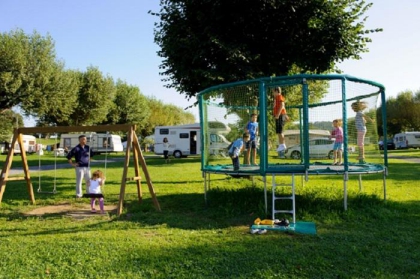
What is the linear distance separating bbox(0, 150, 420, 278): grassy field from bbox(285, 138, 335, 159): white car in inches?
36.7

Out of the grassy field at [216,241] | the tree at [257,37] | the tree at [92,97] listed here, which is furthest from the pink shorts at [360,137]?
the tree at [92,97]

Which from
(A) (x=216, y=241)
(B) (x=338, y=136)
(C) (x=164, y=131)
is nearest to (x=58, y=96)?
(C) (x=164, y=131)

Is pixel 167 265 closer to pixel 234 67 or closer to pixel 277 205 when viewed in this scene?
pixel 277 205

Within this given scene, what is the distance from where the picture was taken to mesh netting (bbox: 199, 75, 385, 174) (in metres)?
7.20

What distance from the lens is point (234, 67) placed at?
12.4 m

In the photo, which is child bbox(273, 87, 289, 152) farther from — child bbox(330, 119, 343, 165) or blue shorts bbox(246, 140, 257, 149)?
child bbox(330, 119, 343, 165)

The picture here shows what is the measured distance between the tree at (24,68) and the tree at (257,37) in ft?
70.1

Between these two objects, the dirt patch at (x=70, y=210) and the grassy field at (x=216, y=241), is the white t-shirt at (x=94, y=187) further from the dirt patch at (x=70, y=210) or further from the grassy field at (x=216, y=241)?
the grassy field at (x=216, y=241)

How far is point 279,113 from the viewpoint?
823 centimetres

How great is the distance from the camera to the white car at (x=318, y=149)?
25.6 ft

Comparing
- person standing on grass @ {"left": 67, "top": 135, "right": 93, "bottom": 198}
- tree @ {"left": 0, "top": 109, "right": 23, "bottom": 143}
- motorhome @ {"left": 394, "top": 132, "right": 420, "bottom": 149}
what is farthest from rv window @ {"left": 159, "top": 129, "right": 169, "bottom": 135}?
motorhome @ {"left": 394, "top": 132, "right": 420, "bottom": 149}

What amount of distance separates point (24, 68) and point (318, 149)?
28780 millimetres

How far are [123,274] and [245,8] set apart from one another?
378 inches

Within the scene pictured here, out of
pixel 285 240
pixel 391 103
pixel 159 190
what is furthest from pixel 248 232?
pixel 391 103
